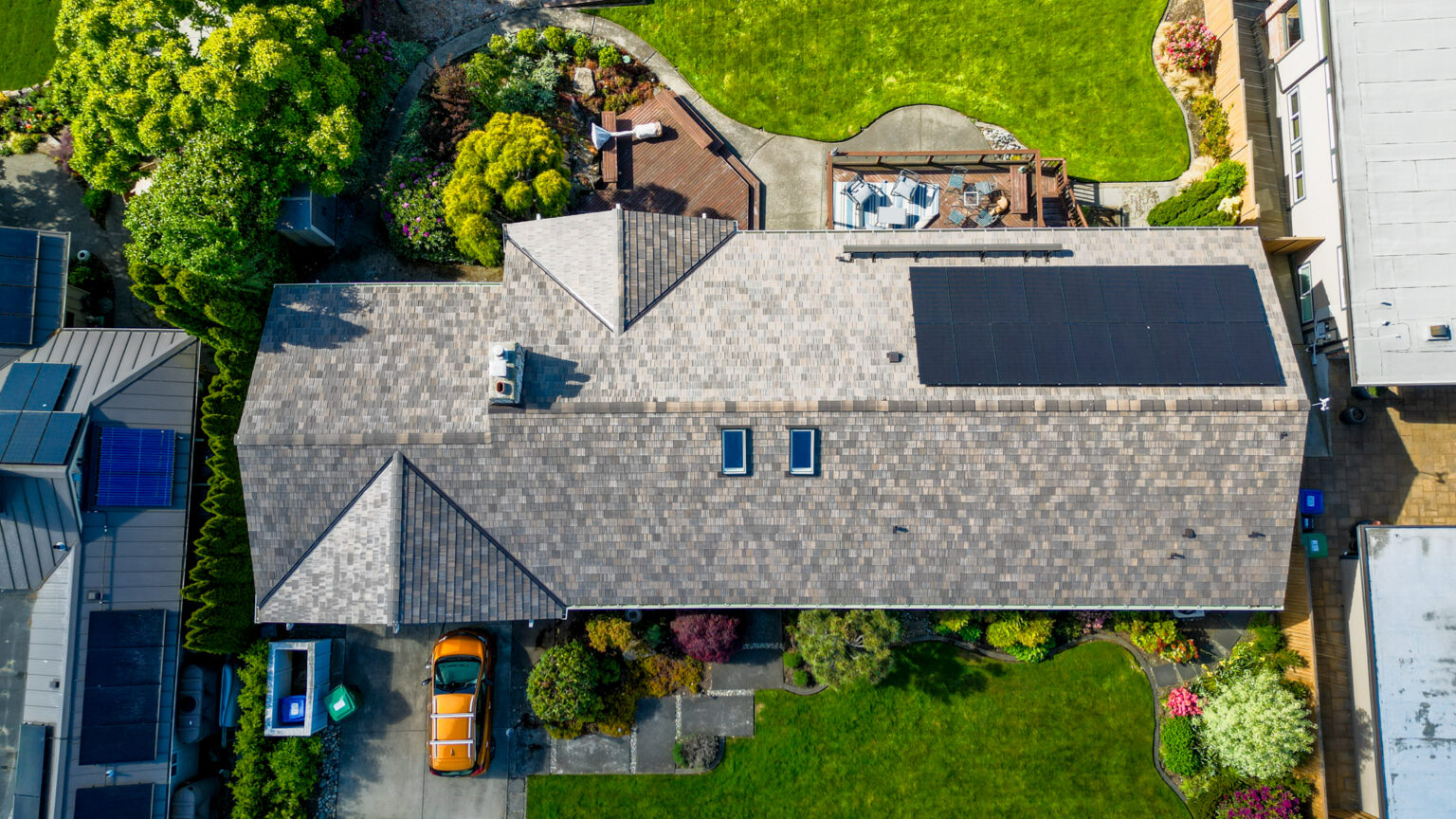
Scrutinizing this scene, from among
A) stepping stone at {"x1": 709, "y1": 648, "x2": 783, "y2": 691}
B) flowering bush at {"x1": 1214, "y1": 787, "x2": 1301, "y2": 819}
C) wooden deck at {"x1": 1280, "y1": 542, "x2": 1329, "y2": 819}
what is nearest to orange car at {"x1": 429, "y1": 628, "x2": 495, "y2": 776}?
stepping stone at {"x1": 709, "y1": 648, "x2": 783, "y2": 691}

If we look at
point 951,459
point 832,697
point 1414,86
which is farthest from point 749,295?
point 1414,86

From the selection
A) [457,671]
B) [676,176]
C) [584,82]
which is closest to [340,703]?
[457,671]

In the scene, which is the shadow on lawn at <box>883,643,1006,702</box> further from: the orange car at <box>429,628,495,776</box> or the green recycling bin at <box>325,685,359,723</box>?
the green recycling bin at <box>325,685,359,723</box>

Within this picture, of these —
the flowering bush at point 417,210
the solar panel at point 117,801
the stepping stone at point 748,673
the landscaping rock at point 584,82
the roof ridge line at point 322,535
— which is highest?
the landscaping rock at point 584,82

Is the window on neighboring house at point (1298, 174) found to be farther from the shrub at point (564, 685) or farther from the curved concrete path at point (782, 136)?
the shrub at point (564, 685)

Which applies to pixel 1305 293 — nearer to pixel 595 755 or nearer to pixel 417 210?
pixel 595 755

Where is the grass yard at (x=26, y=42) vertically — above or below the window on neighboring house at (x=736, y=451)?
above

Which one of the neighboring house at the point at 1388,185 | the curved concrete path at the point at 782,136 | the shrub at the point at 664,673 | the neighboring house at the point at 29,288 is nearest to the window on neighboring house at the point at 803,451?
the shrub at the point at 664,673
